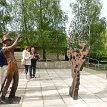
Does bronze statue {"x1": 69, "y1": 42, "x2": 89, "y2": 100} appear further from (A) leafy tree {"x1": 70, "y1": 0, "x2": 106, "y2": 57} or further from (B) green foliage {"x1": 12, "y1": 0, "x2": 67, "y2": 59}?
(A) leafy tree {"x1": 70, "y1": 0, "x2": 106, "y2": 57}

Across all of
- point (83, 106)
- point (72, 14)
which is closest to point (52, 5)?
point (72, 14)

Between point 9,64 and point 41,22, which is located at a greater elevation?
point 41,22

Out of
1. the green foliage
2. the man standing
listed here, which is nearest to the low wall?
the green foliage

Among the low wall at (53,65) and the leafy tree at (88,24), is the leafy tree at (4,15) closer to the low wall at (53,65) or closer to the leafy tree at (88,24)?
the low wall at (53,65)

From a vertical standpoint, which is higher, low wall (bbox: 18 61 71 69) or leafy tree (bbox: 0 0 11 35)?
leafy tree (bbox: 0 0 11 35)

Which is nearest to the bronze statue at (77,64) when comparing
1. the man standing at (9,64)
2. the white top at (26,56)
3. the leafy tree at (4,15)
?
the man standing at (9,64)

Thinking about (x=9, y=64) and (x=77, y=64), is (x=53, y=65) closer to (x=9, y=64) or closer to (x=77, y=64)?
(x=77, y=64)

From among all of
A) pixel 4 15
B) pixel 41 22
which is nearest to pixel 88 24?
pixel 41 22

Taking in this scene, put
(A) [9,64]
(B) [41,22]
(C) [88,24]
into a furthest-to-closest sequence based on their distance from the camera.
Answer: (C) [88,24], (B) [41,22], (A) [9,64]

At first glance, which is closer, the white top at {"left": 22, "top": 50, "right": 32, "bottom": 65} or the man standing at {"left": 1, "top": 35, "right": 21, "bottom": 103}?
the man standing at {"left": 1, "top": 35, "right": 21, "bottom": 103}

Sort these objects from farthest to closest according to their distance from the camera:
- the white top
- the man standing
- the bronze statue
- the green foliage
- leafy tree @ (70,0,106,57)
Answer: leafy tree @ (70,0,106,57), the green foliage, the white top, the bronze statue, the man standing

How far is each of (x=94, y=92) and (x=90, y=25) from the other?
31.6 m

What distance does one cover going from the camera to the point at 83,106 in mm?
9375

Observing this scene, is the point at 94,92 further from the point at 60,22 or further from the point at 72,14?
the point at 72,14
